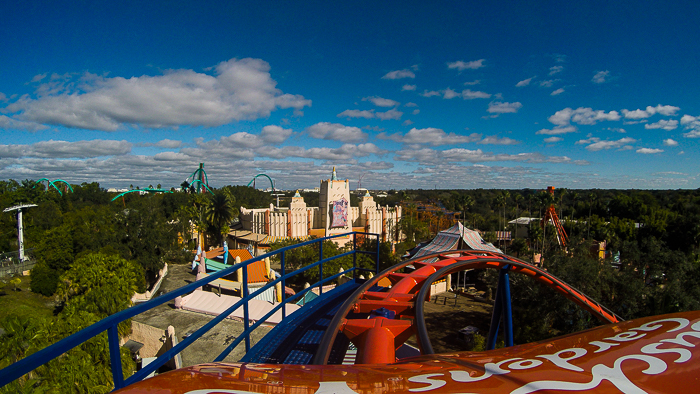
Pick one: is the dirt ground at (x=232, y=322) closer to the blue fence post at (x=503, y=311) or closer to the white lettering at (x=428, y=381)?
the blue fence post at (x=503, y=311)

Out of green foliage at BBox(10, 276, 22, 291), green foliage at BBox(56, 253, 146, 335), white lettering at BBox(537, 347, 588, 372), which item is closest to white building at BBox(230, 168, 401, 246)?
green foliage at BBox(56, 253, 146, 335)

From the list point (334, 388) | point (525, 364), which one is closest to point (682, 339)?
point (525, 364)

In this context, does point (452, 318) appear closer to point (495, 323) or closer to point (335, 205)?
point (495, 323)

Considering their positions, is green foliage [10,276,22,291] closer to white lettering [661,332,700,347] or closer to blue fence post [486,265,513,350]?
blue fence post [486,265,513,350]

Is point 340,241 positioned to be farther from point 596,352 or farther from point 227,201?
point 596,352

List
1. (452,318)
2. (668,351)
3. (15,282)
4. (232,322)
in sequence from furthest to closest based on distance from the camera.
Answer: (15,282)
(452,318)
(232,322)
(668,351)

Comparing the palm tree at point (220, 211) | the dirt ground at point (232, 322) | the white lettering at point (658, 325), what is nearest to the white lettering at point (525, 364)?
the white lettering at point (658, 325)

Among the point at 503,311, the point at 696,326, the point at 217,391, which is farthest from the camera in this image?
the point at 503,311
